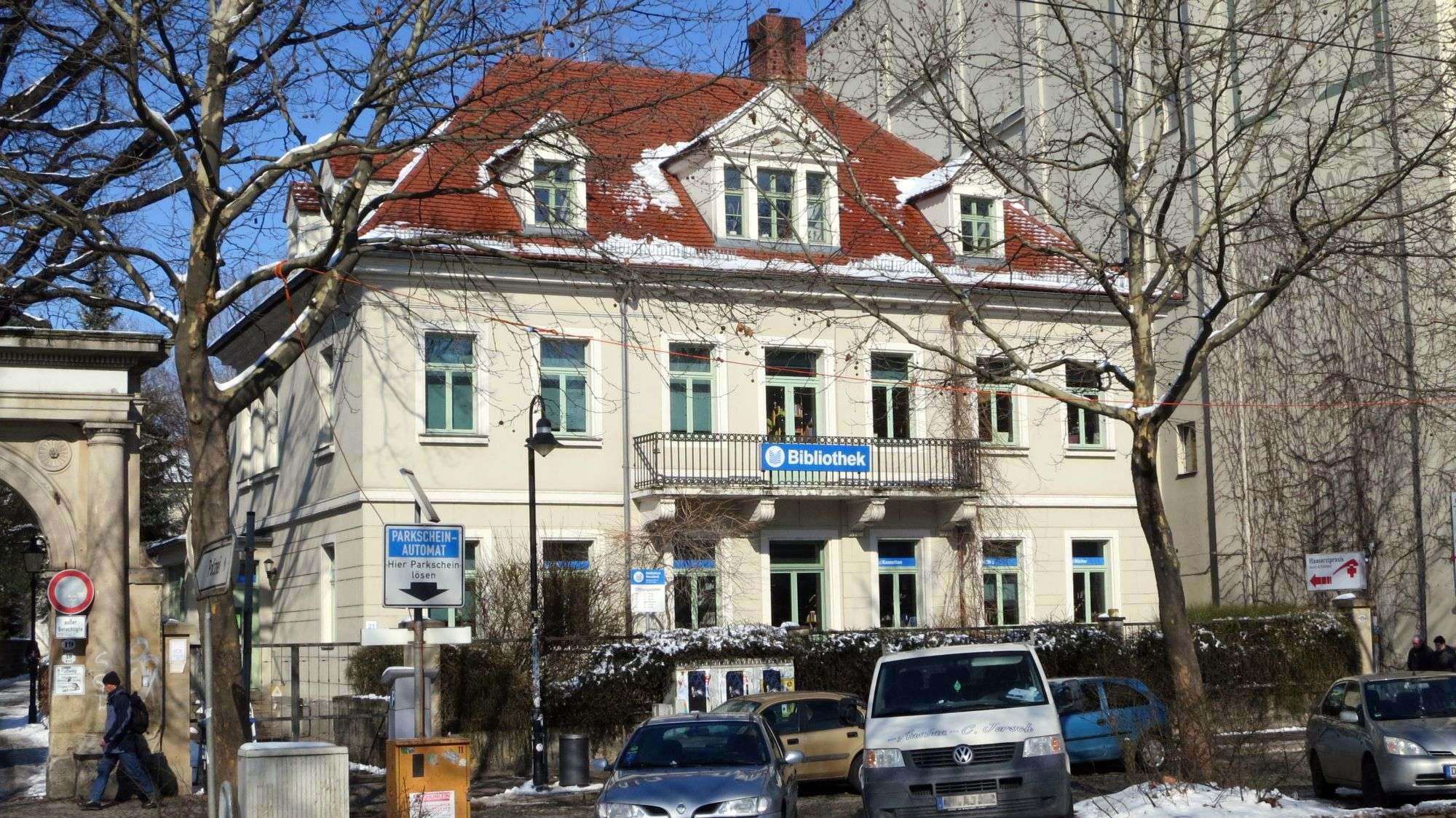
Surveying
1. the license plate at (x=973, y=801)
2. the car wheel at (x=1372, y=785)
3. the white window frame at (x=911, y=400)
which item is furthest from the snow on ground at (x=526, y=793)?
the white window frame at (x=911, y=400)

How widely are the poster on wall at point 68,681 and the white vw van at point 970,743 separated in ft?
36.6

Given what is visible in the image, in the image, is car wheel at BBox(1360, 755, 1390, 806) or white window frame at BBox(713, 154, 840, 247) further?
white window frame at BBox(713, 154, 840, 247)

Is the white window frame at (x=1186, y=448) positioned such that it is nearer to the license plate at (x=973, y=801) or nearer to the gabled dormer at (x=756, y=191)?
the gabled dormer at (x=756, y=191)

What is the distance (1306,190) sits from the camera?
57.9 feet

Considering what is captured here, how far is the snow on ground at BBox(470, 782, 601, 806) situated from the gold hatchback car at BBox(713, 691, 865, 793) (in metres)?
2.56

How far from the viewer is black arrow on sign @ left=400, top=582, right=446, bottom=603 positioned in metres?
16.0

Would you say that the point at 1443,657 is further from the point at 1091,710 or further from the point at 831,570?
the point at 831,570

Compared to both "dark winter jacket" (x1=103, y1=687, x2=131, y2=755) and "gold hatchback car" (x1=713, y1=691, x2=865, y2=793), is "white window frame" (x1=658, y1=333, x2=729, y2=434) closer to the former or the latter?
"gold hatchback car" (x1=713, y1=691, x2=865, y2=793)

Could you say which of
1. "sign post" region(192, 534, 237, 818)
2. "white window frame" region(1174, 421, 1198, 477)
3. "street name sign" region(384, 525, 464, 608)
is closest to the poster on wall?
"street name sign" region(384, 525, 464, 608)

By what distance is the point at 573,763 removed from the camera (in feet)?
76.6

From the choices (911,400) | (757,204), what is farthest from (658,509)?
(757,204)

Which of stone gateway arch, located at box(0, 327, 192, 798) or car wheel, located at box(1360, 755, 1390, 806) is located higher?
stone gateway arch, located at box(0, 327, 192, 798)

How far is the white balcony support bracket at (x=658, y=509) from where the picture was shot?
104ft

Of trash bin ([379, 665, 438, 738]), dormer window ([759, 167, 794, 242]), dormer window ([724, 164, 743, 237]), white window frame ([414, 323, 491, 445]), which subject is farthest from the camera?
dormer window ([724, 164, 743, 237])
